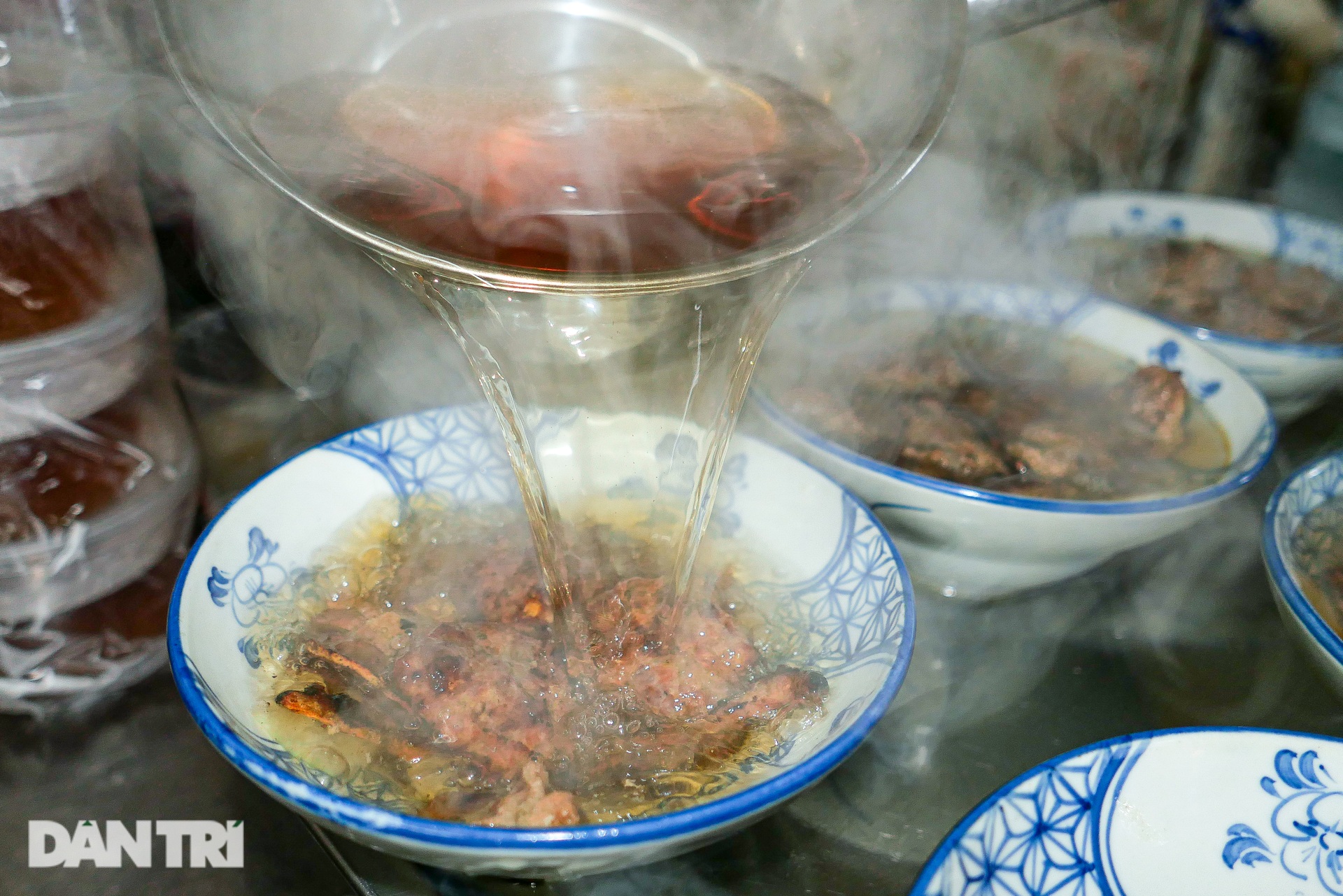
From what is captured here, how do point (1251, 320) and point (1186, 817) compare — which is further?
point (1251, 320)

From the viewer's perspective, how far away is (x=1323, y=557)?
4.45ft

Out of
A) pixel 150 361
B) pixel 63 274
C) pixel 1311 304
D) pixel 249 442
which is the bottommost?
pixel 1311 304

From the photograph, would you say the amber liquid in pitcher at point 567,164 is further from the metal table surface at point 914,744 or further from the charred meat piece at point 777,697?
the metal table surface at point 914,744

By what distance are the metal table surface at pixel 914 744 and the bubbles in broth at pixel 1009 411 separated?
191 mm

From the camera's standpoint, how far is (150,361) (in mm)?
1263

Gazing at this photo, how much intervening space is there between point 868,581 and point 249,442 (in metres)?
1.24

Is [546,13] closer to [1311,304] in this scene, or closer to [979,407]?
[979,407]

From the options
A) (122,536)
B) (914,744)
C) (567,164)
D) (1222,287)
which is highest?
(567,164)

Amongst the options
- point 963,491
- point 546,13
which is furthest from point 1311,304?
point 546,13

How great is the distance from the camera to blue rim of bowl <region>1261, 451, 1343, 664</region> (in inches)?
41.3

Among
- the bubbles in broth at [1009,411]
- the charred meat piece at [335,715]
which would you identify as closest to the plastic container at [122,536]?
the charred meat piece at [335,715]

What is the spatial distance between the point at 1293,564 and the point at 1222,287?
3.82 feet

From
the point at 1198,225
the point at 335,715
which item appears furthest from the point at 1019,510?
the point at 1198,225

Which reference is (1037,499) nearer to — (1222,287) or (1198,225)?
(1222,287)
